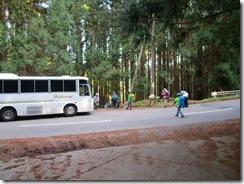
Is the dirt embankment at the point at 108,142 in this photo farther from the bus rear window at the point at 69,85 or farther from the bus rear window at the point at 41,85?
the bus rear window at the point at 69,85

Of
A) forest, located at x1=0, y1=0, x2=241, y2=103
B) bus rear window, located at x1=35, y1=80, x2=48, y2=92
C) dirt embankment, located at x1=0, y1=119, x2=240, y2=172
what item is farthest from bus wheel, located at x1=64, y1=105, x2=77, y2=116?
dirt embankment, located at x1=0, y1=119, x2=240, y2=172

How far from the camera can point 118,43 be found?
76.9ft

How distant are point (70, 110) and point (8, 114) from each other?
3696 mm

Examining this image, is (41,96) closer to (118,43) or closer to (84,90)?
(84,90)

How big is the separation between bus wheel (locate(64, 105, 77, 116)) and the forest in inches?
196

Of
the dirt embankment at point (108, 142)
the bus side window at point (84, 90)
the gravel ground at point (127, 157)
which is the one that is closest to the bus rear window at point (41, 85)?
the bus side window at point (84, 90)

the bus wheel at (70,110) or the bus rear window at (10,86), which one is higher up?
the bus rear window at (10,86)

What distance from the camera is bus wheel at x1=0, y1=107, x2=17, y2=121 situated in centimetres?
1368

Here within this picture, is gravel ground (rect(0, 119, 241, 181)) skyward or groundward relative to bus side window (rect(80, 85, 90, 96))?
groundward

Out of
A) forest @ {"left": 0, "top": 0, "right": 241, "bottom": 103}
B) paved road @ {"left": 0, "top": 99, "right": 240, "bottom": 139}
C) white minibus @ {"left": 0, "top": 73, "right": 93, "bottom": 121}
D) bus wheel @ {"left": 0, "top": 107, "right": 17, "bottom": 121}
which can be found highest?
forest @ {"left": 0, "top": 0, "right": 241, "bottom": 103}

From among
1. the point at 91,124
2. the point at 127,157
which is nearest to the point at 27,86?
the point at 91,124

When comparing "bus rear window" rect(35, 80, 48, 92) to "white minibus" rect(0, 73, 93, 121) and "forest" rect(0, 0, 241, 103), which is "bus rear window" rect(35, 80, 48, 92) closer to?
"white minibus" rect(0, 73, 93, 121)

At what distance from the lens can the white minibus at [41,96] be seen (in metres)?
13.8

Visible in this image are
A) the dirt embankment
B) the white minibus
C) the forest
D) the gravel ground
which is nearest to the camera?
the gravel ground
